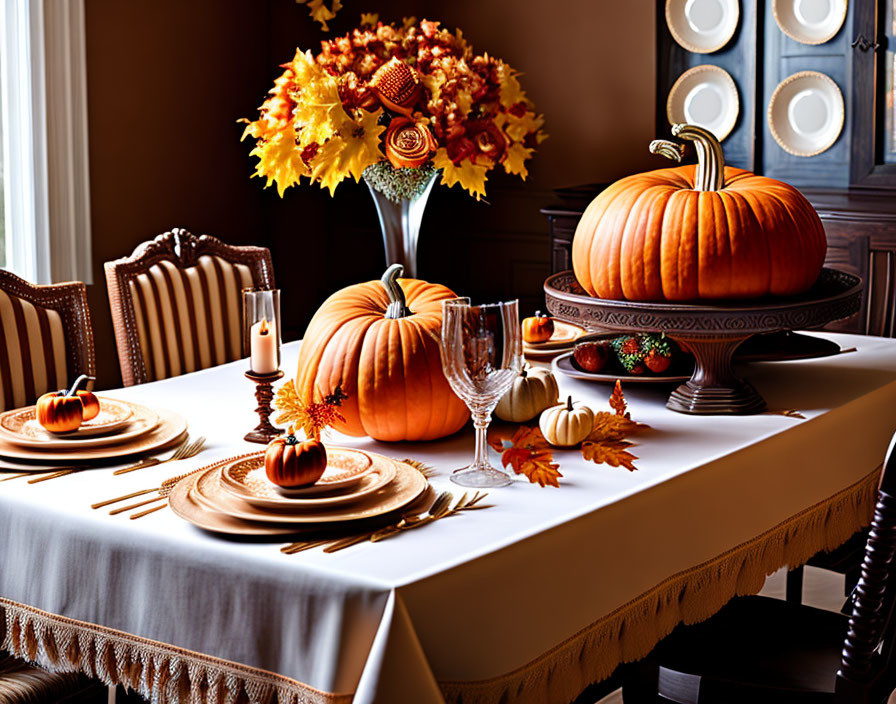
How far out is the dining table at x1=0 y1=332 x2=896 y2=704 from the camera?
3.97 feet

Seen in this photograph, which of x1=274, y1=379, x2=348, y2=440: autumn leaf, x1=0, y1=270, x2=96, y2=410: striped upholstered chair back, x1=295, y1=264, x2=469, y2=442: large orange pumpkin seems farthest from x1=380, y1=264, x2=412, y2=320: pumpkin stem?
x1=0, y1=270, x2=96, y2=410: striped upholstered chair back

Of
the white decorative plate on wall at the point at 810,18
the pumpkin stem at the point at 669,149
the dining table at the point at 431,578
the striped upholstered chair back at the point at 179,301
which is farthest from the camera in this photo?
the white decorative plate on wall at the point at 810,18

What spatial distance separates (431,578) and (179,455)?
1.96 feet

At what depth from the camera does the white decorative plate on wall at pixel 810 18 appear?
3.88m

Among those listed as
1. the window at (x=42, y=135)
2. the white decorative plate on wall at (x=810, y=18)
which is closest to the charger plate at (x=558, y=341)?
the white decorative plate on wall at (x=810, y=18)

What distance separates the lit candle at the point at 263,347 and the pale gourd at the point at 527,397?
0.35 metres

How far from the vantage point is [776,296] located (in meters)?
1.89

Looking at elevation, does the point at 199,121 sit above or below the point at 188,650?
above

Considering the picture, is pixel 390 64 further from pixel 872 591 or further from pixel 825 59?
pixel 825 59

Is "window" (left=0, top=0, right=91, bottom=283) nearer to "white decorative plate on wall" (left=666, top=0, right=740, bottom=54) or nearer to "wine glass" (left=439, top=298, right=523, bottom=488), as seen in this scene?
"white decorative plate on wall" (left=666, top=0, right=740, bottom=54)

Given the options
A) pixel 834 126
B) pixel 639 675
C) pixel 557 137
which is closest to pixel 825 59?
pixel 834 126

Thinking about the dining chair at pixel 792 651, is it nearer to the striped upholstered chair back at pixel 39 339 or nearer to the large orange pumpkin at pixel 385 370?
the large orange pumpkin at pixel 385 370

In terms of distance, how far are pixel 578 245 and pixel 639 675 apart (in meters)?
0.69

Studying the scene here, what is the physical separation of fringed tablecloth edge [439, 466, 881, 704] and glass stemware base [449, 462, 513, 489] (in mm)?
227
